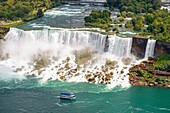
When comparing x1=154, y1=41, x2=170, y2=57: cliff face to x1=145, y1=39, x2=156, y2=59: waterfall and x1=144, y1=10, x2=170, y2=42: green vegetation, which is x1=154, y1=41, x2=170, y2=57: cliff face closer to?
x1=145, y1=39, x2=156, y2=59: waterfall

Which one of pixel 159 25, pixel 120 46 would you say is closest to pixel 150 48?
pixel 120 46

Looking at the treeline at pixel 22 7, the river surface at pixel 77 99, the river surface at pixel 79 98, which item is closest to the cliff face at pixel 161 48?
the river surface at pixel 77 99

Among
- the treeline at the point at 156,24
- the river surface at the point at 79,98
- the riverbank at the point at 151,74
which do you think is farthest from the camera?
the treeline at the point at 156,24

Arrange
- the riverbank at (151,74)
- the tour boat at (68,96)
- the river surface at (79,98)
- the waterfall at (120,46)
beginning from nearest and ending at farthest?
the river surface at (79,98) < the tour boat at (68,96) < the riverbank at (151,74) < the waterfall at (120,46)

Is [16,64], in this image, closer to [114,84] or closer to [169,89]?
[114,84]

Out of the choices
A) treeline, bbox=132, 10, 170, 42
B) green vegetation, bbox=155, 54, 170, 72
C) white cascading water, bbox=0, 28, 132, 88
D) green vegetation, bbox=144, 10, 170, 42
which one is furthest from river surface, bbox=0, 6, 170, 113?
treeline, bbox=132, 10, 170, 42

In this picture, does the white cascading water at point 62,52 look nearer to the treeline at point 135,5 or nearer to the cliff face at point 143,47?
the cliff face at point 143,47

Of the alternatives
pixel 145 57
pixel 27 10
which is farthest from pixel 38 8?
pixel 145 57

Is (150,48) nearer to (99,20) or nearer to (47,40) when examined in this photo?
(99,20)
